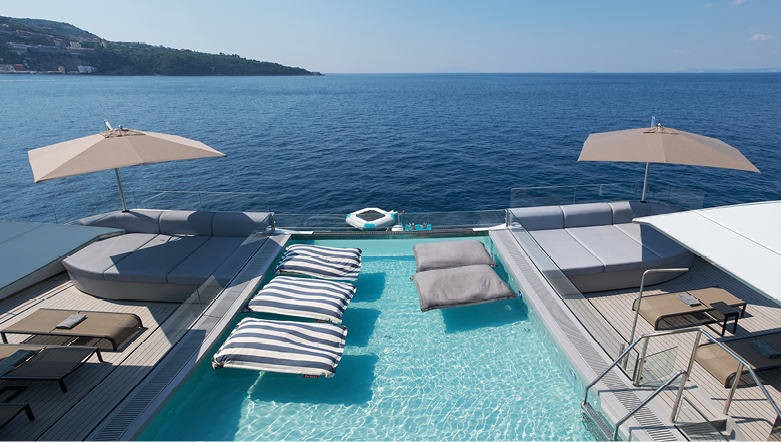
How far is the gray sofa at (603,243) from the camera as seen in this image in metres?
7.43

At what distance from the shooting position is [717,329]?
21.1ft

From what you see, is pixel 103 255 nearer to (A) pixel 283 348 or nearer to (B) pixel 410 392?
(A) pixel 283 348

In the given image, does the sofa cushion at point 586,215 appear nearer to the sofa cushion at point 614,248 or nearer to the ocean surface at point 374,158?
the sofa cushion at point 614,248

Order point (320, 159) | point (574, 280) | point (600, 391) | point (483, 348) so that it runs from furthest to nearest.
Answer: point (320, 159) < point (574, 280) < point (483, 348) < point (600, 391)

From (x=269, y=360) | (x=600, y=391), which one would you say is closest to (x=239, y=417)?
(x=269, y=360)

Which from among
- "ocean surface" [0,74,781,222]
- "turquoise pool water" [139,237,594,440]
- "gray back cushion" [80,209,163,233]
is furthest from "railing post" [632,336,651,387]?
"ocean surface" [0,74,781,222]

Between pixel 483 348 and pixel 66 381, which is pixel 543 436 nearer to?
pixel 483 348

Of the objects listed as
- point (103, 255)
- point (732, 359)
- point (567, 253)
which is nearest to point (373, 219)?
point (567, 253)

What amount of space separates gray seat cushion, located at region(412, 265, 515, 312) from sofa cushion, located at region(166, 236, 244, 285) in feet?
13.6

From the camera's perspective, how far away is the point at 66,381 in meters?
5.33

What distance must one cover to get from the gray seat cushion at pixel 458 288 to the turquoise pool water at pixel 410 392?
59 cm

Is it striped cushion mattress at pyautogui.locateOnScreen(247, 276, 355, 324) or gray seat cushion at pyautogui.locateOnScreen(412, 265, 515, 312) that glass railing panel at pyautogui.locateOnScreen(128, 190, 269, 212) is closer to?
striped cushion mattress at pyautogui.locateOnScreen(247, 276, 355, 324)

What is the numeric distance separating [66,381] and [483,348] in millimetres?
6299

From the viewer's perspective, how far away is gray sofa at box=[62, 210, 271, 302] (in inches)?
290
